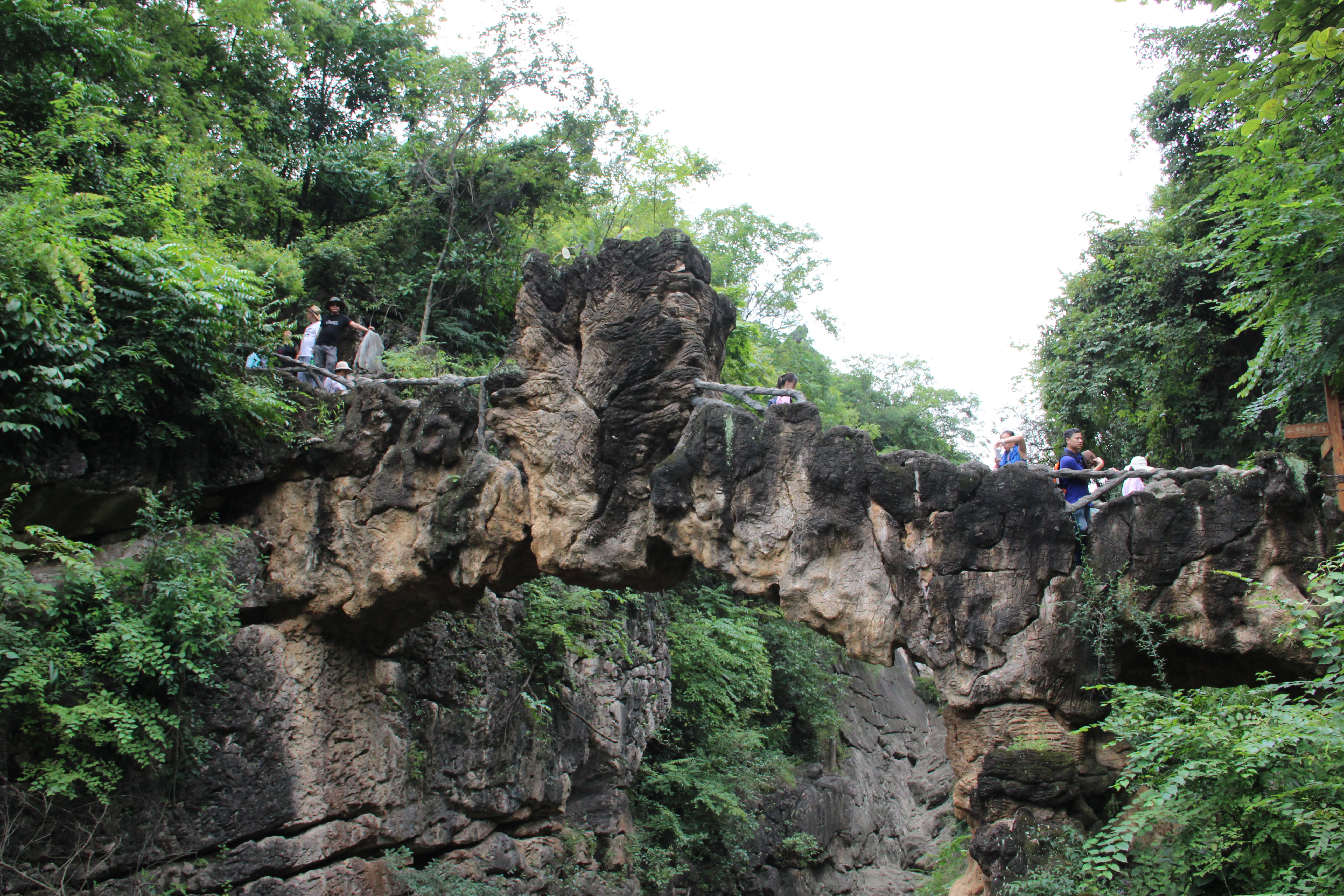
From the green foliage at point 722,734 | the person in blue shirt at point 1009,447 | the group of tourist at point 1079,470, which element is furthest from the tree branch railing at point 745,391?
the green foliage at point 722,734

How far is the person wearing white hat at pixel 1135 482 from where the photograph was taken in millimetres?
6137

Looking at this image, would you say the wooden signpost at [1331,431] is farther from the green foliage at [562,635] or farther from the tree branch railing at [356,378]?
the green foliage at [562,635]

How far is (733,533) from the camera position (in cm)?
683

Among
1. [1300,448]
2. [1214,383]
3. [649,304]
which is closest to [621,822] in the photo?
[649,304]

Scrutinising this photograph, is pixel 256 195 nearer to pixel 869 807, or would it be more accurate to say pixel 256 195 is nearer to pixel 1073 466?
pixel 1073 466

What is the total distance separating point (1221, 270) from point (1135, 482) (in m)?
3.76

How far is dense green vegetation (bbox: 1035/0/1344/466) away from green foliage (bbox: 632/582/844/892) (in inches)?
233

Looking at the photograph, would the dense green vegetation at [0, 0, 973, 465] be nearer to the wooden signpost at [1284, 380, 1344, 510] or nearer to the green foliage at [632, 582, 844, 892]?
the green foliage at [632, 582, 844, 892]

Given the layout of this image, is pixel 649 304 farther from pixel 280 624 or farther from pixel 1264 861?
pixel 1264 861

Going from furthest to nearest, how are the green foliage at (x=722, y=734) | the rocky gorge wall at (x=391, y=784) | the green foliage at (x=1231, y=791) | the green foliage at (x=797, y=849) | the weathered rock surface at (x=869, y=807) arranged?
the weathered rock surface at (x=869, y=807)
the green foliage at (x=797, y=849)
the green foliage at (x=722, y=734)
the rocky gorge wall at (x=391, y=784)
the green foliage at (x=1231, y=791)

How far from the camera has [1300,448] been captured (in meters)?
10.5

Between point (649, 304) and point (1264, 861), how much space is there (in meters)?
5.60

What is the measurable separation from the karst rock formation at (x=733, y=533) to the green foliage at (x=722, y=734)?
2499 mm

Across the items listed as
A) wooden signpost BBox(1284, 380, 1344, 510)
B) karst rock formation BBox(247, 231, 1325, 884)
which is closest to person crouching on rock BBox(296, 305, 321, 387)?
karst rock formation BBox(247, 231, 1325, 884)
